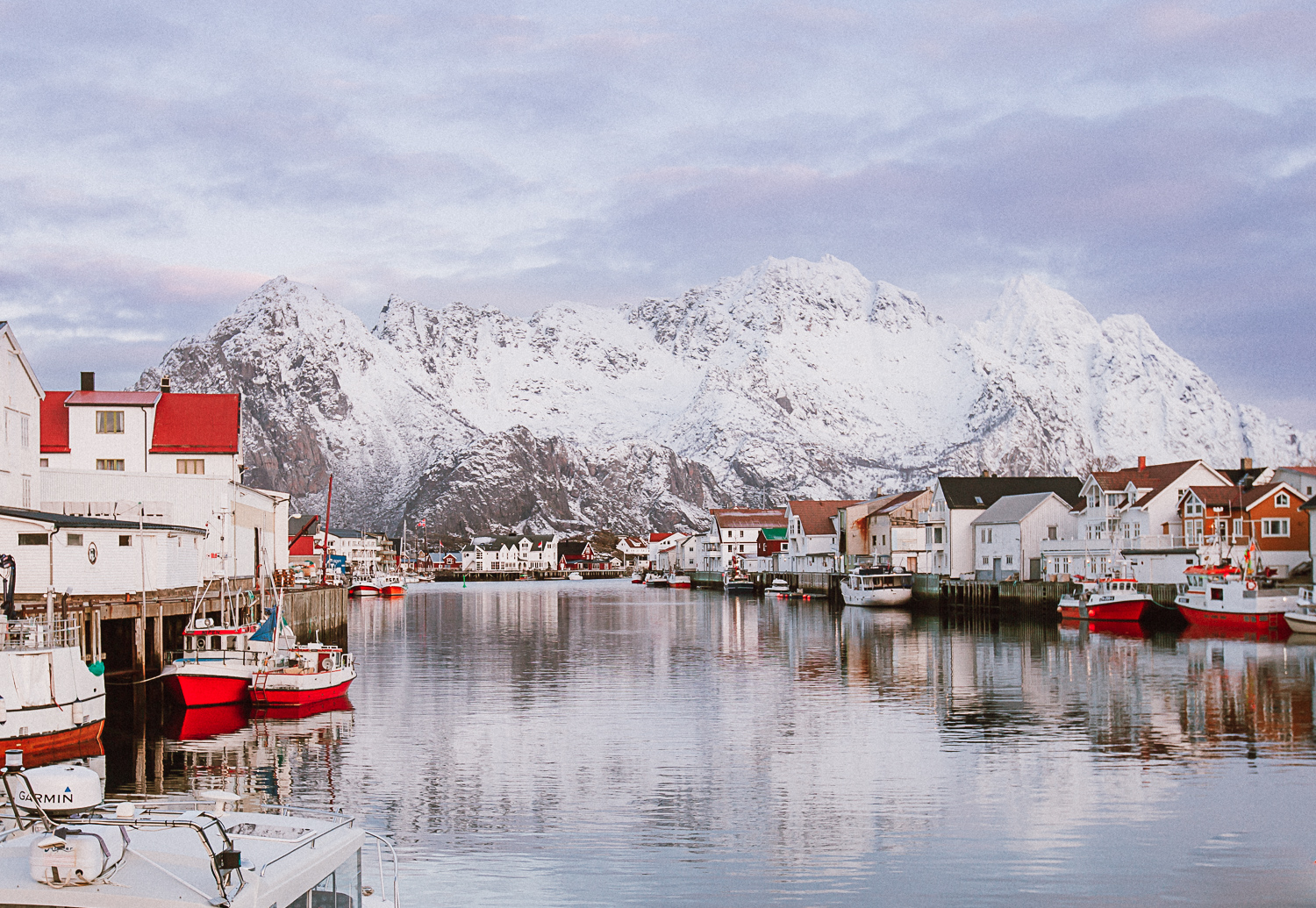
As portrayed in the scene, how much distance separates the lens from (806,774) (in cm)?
3195

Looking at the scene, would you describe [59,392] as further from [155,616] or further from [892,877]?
[892,877]

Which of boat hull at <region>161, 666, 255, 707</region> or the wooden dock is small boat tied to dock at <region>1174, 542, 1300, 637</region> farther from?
boat hull at <region>161, 666, 255, 707</region>

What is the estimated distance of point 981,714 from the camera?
4241 cm

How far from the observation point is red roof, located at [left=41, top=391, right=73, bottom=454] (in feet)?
220

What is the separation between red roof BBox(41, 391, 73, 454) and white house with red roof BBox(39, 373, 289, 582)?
46mm

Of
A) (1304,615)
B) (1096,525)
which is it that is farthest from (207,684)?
(1096,525)

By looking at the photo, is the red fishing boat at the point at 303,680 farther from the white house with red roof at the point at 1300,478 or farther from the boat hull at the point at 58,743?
the white house with red roof at the point at 1300,478

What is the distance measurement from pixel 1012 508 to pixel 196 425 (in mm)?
70833

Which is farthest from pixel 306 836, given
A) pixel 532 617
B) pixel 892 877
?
pixel 532 617

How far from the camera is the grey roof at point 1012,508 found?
109 meters

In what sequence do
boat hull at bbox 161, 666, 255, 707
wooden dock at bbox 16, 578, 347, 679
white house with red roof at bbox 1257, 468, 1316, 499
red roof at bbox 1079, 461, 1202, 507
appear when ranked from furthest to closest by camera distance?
red roof at bbox 1079, 461, 1202, 507 → white house with red roof at bbox 1257, 468, 1316, 499 → boat hull at bbox 161, 666, 255, 707 → wooden dock at bbox 16, 578, 347, 679

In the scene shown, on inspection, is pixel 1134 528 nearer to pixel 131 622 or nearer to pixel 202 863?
pixel 131 622

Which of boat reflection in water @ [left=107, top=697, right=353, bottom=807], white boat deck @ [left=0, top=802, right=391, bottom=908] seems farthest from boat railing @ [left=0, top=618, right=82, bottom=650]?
white boat deck @ [left=0, top=802, right=391, bottom=908]

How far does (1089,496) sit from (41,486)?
259ft
